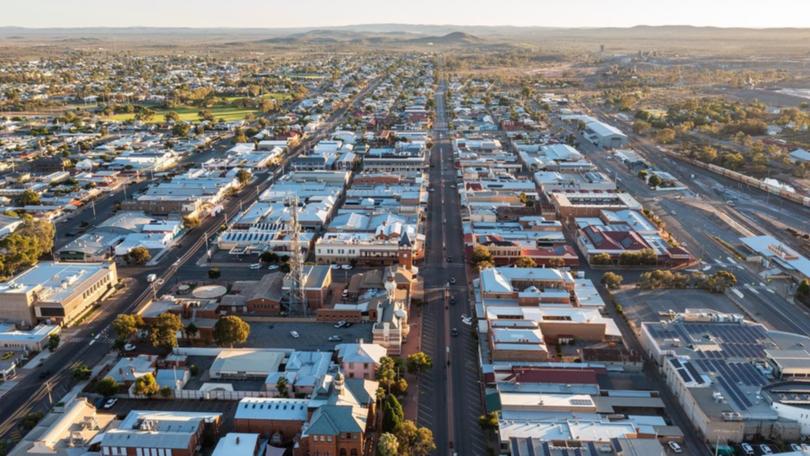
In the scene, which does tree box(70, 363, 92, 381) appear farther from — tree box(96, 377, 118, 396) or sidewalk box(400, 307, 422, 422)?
sidewalk box(400, 307, 422, 422)

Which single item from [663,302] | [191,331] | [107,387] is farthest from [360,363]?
[663,302]

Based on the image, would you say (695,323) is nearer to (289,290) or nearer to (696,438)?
(696,438)

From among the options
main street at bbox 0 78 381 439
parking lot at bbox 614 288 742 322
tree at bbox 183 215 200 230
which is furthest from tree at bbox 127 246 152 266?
parking lot at bbox 614 288 742 322

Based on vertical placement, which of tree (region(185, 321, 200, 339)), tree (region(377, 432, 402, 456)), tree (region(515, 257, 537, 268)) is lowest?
tree (region(185, 321, 200, 339))

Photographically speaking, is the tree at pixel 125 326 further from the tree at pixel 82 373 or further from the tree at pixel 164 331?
the tree at pixel 82 373

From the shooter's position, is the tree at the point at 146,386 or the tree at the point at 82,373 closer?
the tree at the point at 146,386

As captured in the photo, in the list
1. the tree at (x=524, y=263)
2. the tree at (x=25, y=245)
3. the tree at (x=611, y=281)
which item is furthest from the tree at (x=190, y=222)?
the tree at (x=611, y=281)
